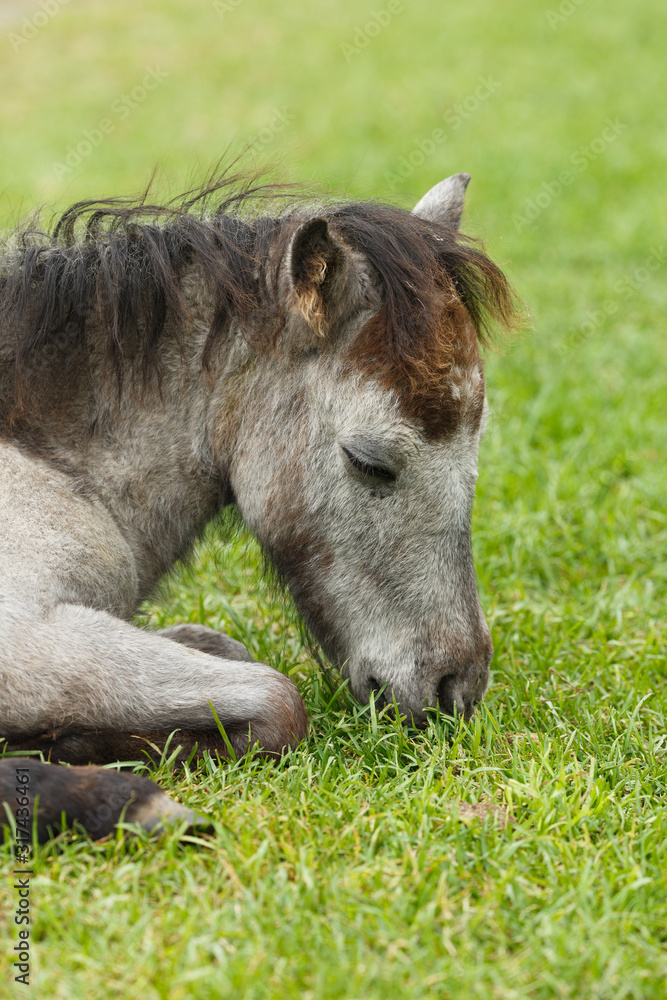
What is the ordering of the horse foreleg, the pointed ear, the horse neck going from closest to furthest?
the horse foreleg < the horse neck < the pointed ear

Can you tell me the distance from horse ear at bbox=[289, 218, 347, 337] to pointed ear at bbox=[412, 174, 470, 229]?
89cm

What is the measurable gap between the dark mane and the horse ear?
18 cm

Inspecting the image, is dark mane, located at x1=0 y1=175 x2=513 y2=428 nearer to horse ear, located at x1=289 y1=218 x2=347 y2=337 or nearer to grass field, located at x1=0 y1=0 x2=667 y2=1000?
horse ear, located at x1=289 y1=218 x2=347 y2=337

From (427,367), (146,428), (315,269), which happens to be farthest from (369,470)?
(146,428)

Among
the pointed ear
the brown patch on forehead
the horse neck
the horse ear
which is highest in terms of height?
the pointed ear

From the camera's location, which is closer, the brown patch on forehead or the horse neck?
the brown patch on forehead

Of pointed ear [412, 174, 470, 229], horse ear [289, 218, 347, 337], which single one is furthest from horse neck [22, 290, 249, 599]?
pointed ear [412, 174, 470, 229]

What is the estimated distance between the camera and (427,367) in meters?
3.52

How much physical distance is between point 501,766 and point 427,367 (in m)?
1.51

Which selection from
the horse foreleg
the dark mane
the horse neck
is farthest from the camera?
the horse neck

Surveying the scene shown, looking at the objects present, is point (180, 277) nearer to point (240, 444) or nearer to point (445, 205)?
point (240, 444)

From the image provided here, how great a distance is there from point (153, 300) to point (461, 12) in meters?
23.3

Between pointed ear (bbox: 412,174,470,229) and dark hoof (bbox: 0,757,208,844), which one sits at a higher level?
pointed ear (bbox: 412,174,470,229)

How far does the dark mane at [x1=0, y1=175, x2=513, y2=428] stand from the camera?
143 inches
